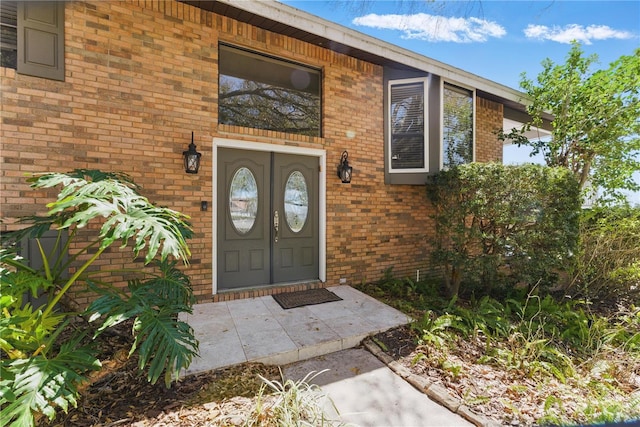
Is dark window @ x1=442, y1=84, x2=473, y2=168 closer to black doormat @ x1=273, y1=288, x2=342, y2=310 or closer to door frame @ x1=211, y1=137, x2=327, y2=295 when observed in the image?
door frame @ x1=211, y1=137, x2=327, y2=295

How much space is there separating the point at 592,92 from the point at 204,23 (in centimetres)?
691

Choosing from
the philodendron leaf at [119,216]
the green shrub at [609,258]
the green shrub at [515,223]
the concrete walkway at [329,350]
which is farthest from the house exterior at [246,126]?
the green shrub at [609,258]

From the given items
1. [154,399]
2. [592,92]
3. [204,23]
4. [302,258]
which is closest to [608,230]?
[592,92]

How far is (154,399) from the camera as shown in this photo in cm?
231

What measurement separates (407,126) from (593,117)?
137 inches

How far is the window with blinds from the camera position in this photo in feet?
18.4

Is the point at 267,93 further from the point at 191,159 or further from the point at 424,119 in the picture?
the point at 424,119

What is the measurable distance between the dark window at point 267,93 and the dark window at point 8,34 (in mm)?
2256

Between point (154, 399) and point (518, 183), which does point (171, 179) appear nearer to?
point (154, 399)

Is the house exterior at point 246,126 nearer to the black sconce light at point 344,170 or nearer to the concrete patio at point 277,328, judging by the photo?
the black sconce light at point 344,170

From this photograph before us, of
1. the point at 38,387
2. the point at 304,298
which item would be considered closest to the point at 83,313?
the point at 38,387

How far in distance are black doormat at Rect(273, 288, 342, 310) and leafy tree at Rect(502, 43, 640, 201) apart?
5.48 m

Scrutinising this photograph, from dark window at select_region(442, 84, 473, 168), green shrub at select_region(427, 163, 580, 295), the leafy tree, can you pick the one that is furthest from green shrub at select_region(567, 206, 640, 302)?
dark window at select_region(442, 84, 473, 168)

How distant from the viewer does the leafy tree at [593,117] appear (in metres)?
5.25
